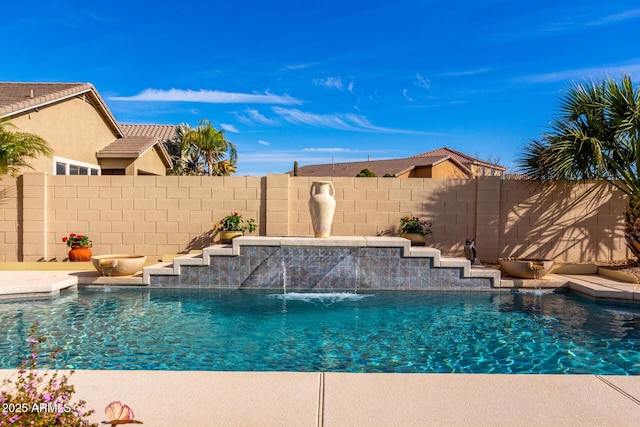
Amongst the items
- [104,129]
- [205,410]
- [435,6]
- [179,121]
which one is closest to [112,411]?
[205,410]

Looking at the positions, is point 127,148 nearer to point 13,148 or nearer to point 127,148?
point 127,148

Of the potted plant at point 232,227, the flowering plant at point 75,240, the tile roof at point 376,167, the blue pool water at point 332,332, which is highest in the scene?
the tile roof at point 376,167

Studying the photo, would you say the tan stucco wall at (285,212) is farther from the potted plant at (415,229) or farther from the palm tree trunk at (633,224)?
the palm tree trunk at (633,224)

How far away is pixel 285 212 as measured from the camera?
12062 mm

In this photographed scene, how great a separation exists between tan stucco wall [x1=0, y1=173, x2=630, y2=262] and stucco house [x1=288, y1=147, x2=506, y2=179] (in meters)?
17.9

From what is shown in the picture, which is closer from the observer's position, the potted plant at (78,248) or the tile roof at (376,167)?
the potted plant at (78,248)

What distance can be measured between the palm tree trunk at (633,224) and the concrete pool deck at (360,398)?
7.88 meters

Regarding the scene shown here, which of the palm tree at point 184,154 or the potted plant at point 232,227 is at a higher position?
the palm tree at point 184,154

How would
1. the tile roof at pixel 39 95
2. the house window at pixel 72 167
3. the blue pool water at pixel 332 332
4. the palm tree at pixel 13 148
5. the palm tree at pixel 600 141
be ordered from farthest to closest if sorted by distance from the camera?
the house window at pixel 72 167 < the tile roof at pixel 39 95 < the palm tree at pixel 13 148 < the palm tree at pixel 600 141 < the blue pool water at pixel 332 332

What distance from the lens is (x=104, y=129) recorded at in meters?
17.9

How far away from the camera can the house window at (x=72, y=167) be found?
14164mm

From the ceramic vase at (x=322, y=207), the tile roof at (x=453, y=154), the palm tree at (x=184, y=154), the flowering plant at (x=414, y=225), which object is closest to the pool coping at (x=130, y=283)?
the flowering plant at (x=414, y=225)

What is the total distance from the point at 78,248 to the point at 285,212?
5.53m

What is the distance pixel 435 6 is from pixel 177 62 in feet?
48.1
